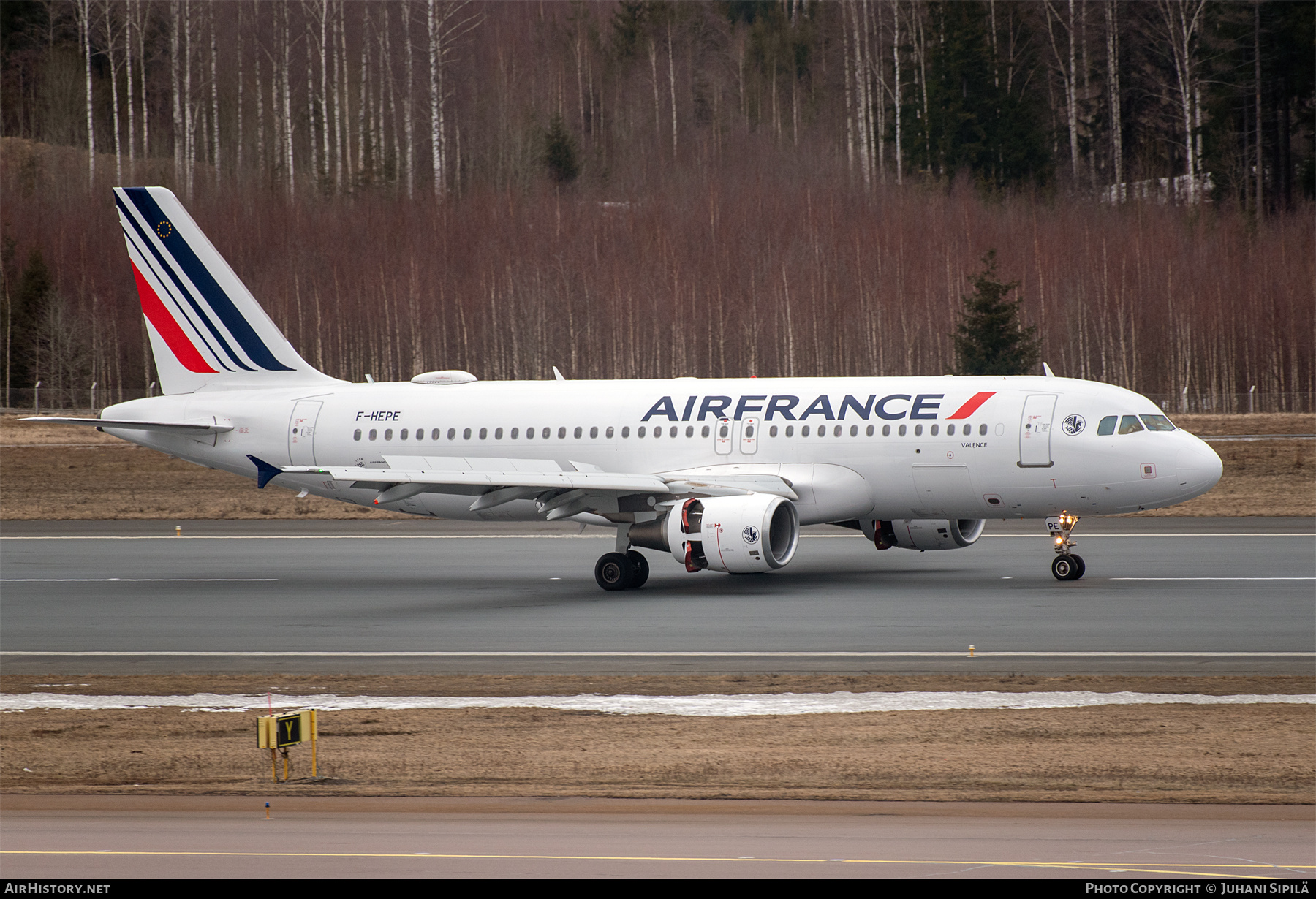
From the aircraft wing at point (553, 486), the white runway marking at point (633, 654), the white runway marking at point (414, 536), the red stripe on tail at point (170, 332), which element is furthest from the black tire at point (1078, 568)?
the red stripe on tail at point (170, 332)

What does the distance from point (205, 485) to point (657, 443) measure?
27694 mm

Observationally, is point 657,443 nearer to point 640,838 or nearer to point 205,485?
point 640,838

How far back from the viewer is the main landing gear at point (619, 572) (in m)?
28.0

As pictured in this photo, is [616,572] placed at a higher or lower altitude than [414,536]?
lower

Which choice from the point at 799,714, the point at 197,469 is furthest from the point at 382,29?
the point at 799,714

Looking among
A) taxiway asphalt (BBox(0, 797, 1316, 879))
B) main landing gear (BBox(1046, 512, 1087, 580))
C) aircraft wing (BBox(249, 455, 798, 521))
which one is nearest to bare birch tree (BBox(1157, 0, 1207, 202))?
main landing gear (BBox(1046, 512, 1087, 580))

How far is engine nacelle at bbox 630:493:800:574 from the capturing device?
26141 millimetres

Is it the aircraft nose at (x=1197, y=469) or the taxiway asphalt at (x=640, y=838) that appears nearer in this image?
the taxiway asphalt at (x=640, y=838)

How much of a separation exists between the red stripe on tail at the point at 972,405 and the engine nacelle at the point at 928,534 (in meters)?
2.68

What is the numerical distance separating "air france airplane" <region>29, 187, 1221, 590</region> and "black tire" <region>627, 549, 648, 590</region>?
1.8 inches

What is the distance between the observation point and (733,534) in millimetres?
26234

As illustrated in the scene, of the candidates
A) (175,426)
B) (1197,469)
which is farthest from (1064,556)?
(175,426)

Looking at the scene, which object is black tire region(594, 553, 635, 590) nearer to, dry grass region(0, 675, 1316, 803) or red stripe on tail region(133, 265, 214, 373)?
dry grass region(0, 675, 1316, 803)

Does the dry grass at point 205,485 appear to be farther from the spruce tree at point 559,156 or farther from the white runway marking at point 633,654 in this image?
the spruce tree at point 559,156
